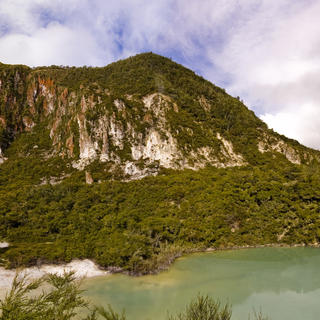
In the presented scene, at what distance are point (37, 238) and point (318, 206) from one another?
44.6m

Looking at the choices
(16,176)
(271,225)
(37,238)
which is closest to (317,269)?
(271,225)

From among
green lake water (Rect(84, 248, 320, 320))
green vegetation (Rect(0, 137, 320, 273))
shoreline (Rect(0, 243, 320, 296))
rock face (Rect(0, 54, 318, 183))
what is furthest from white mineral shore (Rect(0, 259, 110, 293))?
rock face (Rect(0, 54, 318, 183))

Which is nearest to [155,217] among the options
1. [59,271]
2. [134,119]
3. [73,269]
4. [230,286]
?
[73,269]

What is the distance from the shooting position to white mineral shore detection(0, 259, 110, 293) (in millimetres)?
26902

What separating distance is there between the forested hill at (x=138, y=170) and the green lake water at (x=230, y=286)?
11.3 ft

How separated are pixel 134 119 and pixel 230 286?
54.4m

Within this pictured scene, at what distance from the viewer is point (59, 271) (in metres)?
29.1

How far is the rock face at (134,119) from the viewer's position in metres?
64.9

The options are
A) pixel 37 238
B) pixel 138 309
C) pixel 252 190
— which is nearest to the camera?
pixel 138 309

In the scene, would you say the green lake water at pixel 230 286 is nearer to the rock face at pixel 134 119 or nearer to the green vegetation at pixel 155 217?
the green vegetation at pixel 155 217

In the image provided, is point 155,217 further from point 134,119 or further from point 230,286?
point 134,119

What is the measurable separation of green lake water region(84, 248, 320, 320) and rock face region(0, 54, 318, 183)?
31.8m

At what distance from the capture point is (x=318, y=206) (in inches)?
1628

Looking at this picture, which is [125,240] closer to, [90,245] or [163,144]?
[90,245]
